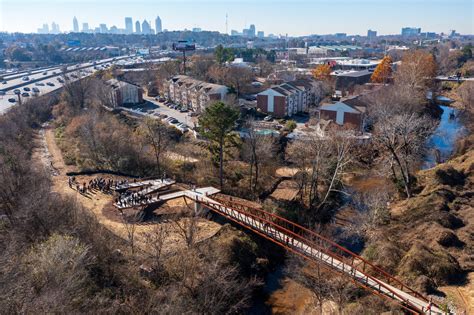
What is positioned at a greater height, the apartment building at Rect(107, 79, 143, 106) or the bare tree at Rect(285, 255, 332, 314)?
the apartment building at Rect(107, 79, 143, 106)

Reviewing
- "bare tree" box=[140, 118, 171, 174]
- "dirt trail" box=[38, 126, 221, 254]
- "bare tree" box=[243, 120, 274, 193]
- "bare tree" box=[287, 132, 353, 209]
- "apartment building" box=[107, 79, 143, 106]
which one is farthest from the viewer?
"apartment building" box=[107, 79, 143, 106]

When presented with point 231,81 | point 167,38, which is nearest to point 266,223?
point 231,81

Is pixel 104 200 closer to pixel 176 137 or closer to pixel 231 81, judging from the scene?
pixel 176 137

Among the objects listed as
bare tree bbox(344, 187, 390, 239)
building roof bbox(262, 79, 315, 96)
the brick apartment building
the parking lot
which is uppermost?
building roof bbox(262, 79, 315, 96)

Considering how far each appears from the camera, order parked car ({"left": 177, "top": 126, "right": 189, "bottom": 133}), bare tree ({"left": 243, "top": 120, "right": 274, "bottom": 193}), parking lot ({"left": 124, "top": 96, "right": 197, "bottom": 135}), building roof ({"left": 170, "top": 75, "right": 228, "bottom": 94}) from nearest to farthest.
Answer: bare tree ({"left": 243, "top": 120, "right": 274, "bottom": 193}), parked car ({"left": 177, "top": 126, "right": 189, "bottom": 133}), parking lot ({"left": 124, "top": 96, "right": 197, "bottom": 135}), building roof ({"left": 170, "top": 75, "right": 228, "bottom": 94})

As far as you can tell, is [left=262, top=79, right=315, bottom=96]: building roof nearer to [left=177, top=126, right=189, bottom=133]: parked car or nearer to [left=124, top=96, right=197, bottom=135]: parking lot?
[left=124, top=96, right=197, bottom=135]: parking lot

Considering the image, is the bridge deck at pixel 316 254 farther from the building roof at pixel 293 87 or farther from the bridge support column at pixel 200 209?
the building roof at pixel 293 87

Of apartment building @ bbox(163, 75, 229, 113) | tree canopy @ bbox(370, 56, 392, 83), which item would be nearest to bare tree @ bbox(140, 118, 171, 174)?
apartment building @ bbox(163, 75, 229, 113)
